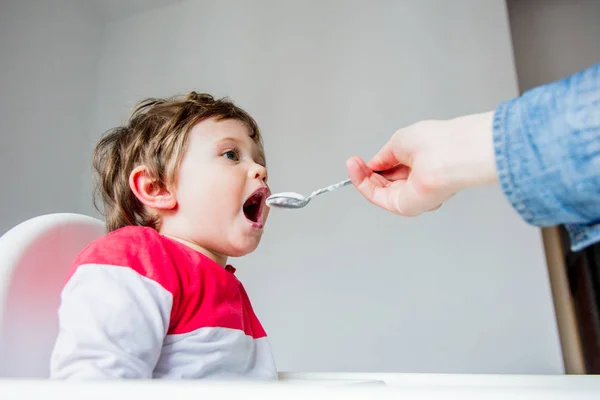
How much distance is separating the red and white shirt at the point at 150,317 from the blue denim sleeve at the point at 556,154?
0.36 meters

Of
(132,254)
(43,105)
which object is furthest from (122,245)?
(43,105)

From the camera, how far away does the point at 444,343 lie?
1.48m

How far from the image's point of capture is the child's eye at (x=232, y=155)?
793 millimetres

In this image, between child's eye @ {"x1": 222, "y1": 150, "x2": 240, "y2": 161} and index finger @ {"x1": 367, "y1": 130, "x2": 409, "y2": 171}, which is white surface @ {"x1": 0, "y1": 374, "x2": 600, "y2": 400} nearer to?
index finger @ {"x1": 367, "y1": 130, "x2": 409, "y2": 171}

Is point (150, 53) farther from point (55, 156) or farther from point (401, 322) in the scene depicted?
point (401, 322)

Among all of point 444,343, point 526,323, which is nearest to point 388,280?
point 444,343

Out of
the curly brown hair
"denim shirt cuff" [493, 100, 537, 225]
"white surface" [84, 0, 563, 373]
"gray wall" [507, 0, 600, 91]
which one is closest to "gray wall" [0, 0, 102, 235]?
"white surface" [84, 0, 563, 373]

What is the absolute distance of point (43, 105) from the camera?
6.07 feet

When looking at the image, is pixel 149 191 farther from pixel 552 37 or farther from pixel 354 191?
pixel 552 37

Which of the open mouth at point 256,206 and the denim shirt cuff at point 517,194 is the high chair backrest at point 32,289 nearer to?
the open mouth at point 256,206

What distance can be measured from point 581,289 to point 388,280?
1032 mm

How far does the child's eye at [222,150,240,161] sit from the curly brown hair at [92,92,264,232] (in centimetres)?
6

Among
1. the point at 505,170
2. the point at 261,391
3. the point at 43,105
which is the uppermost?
the point at 43,105

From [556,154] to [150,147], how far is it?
618mm
